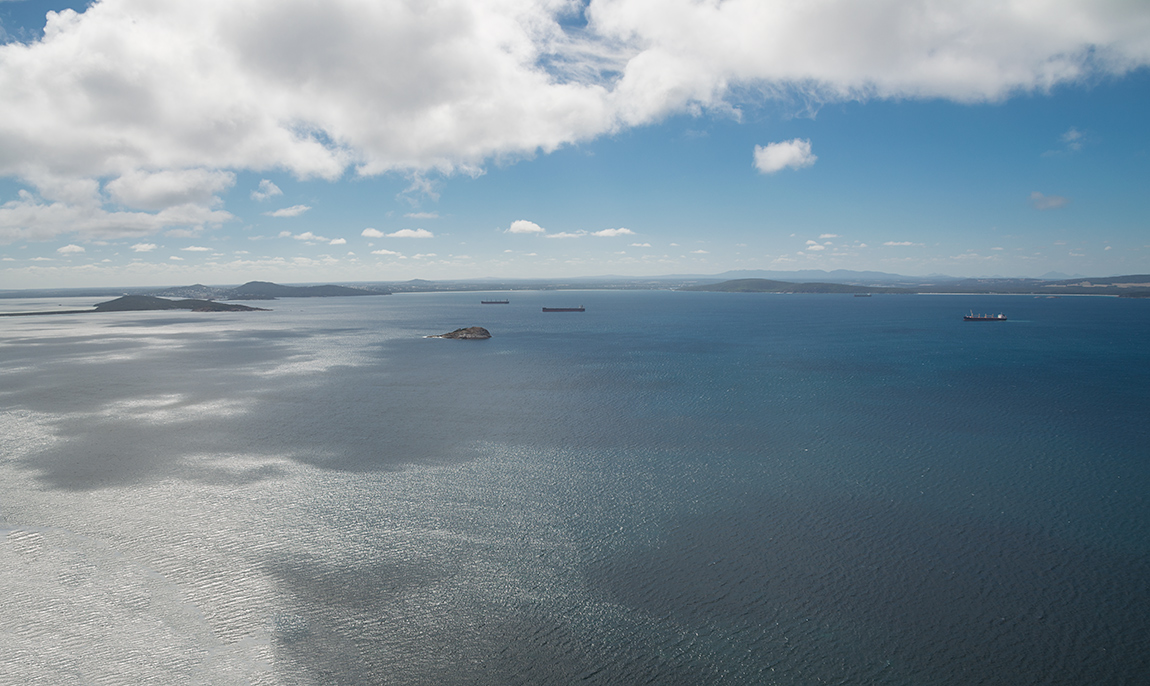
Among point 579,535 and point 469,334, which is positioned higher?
point 469,334

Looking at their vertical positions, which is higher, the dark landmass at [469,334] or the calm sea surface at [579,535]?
the dark landmass at [469,334]

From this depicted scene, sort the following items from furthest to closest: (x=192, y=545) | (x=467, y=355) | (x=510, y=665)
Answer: (x=467, y=355)
(x=192, y=545)
(x=510, y=665)

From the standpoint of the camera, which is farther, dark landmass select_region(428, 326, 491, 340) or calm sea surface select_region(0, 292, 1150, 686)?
dark landmass select_region(428, 326, 491, 340)

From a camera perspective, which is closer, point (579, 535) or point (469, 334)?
point (579, 535)

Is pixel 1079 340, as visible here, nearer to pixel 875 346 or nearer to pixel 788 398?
pixel 875 346

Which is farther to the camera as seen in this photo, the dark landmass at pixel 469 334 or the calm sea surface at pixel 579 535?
the dark landmass at pixel 469 334

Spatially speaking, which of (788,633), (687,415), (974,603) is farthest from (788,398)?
(788,633)

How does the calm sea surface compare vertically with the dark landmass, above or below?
below

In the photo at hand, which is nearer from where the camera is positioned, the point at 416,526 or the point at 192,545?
the point at 192,545
